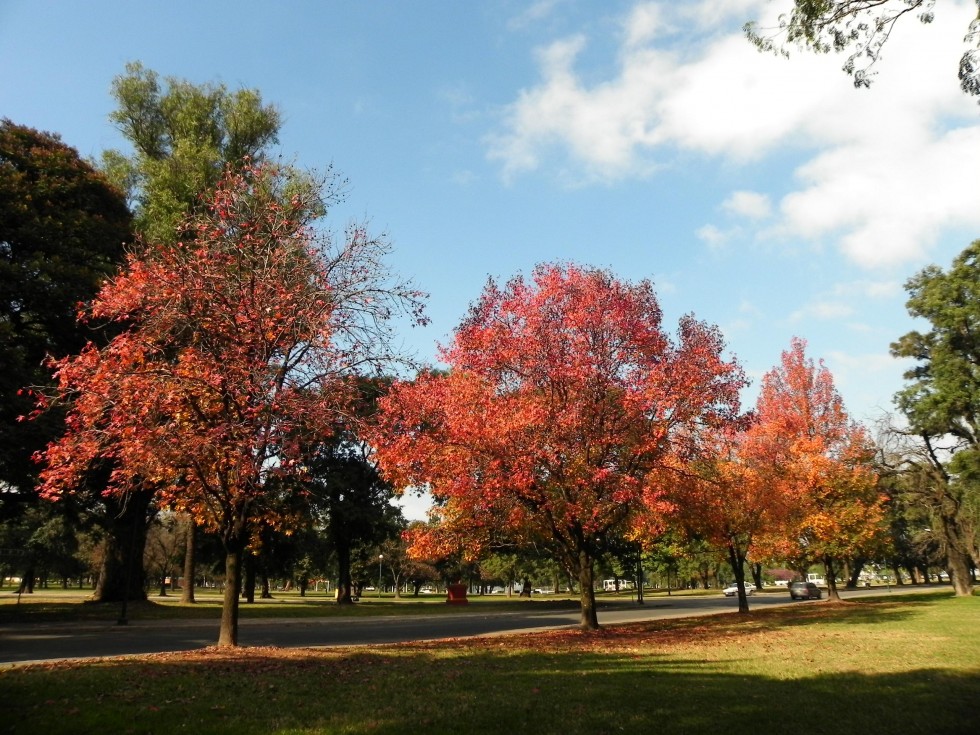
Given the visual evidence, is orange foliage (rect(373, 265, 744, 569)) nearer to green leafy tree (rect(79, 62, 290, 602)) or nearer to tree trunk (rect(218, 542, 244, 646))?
tree trunk (rect(218, 542, 244, 646))

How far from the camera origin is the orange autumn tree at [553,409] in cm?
Result: 1938

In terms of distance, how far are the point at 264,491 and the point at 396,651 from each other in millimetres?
4685

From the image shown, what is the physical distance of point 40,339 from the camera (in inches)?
947

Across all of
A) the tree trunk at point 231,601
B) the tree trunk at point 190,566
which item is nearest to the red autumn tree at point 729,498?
the tree trunk at point 231,601

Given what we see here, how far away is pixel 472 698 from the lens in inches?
369

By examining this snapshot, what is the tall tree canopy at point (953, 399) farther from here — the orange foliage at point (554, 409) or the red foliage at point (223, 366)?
the red foliage at point (223, 366)

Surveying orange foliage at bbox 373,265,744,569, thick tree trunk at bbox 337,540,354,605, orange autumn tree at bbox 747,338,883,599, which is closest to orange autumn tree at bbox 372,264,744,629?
orange foliage at bbox 373,265,744,569

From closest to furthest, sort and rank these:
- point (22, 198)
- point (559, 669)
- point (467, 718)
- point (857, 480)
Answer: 1. point (467, 718)
2. point (559, 669)
3. point (22, 198)
4. point (857, 480)

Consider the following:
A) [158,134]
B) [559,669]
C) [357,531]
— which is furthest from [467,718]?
[357,531]

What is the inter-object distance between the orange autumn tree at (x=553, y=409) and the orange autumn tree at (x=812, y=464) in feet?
36.8

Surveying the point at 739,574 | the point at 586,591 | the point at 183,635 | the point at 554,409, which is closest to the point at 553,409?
the point at 554,409

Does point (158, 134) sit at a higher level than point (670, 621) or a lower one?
higher

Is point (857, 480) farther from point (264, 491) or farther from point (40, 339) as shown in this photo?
point (40, 339)

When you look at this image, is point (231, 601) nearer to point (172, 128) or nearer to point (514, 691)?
point (514, 691)
